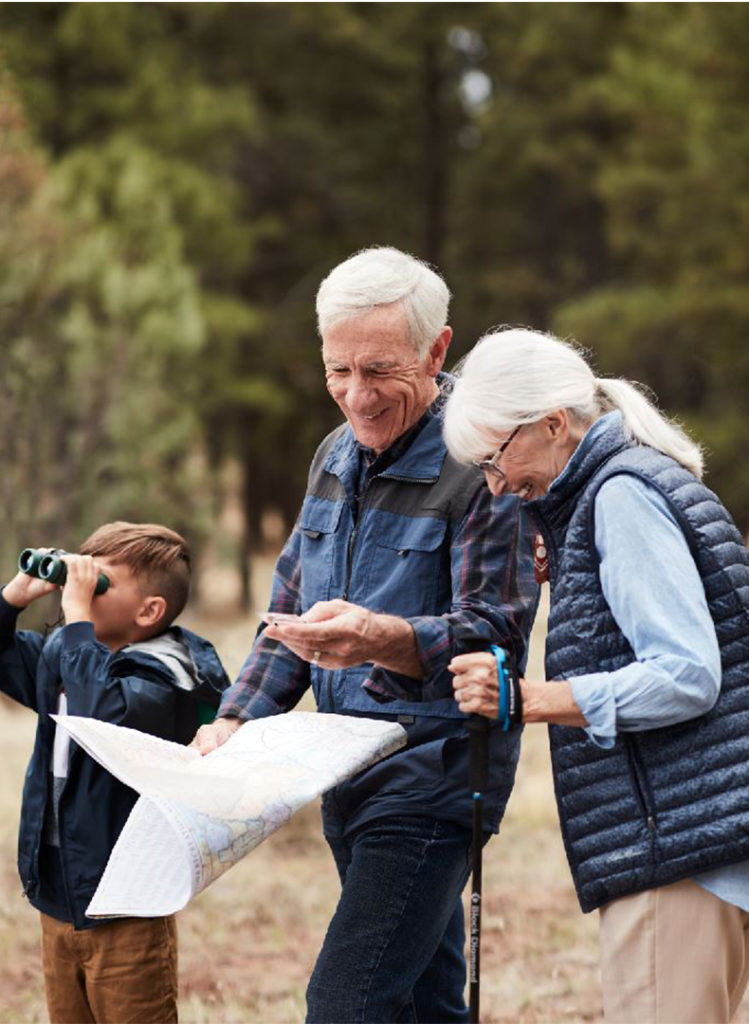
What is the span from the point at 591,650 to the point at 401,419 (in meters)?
0.75

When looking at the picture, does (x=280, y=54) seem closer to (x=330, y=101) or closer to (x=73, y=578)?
(x=330, y=101)

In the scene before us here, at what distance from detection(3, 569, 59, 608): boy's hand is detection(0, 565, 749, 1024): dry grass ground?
1689mm

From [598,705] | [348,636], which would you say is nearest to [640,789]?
[598,705]

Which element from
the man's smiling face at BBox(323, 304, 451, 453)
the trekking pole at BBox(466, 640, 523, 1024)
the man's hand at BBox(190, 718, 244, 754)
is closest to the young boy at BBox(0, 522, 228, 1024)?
the man's hand at BBox(190, 718, 244, 754)

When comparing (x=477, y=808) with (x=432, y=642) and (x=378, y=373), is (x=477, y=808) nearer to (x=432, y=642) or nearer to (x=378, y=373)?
(x=432, y=642)

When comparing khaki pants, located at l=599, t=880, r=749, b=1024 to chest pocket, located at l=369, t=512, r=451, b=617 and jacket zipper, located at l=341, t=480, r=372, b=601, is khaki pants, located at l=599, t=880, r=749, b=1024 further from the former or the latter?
jacket zipper, located at l=341, t=480, r=372, b=601

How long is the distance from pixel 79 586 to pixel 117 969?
35.2 inches

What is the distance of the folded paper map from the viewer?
2811mm

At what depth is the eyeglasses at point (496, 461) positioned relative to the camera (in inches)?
111

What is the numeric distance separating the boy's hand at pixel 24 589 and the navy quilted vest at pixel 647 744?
136cm

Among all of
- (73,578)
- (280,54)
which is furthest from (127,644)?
(280,54)

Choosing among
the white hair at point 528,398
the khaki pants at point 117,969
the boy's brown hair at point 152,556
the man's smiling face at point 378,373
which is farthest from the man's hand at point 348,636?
the khaki pants at point 117,969

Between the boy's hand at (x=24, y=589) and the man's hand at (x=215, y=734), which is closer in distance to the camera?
the man's hand at (x=215, y=734)

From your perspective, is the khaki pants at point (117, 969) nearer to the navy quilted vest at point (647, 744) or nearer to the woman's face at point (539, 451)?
the navy quilted vest at point (647, 744)
